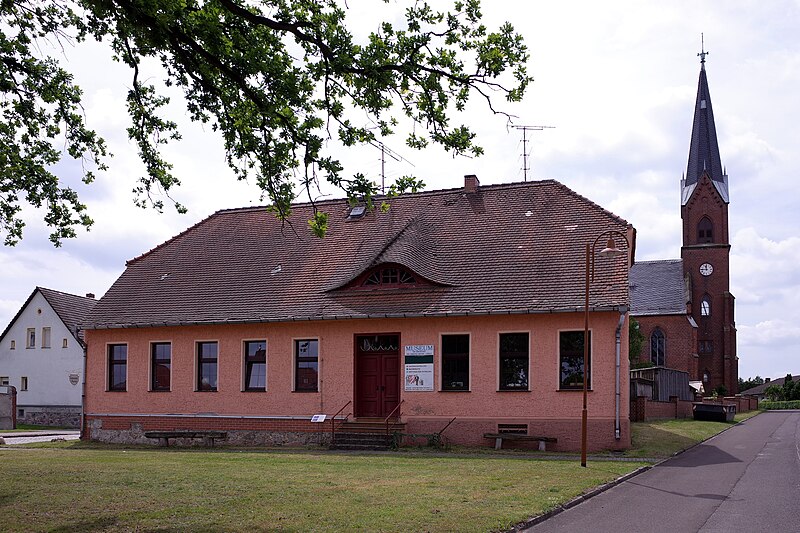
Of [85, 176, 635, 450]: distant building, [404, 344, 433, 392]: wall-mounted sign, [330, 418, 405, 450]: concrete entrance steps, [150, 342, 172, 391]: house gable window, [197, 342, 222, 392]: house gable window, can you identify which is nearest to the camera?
[85, 176, 635, 450]: distant building

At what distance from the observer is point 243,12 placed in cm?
1060

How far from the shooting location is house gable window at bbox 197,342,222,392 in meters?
27.9

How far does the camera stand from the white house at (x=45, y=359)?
45.7 metres

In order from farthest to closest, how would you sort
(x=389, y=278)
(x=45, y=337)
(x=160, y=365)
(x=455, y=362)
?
(x=45, y=337), (x=160, y=365), (x=389, y=278), (x=455, y=362)

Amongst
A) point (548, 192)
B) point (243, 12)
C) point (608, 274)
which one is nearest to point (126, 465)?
point (243, 12)

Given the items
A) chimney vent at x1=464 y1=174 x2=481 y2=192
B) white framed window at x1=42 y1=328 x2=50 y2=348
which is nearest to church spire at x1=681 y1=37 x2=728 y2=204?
chimney vent at x1=464 y1=174 x2=481 y2=192

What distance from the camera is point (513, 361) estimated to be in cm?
2423

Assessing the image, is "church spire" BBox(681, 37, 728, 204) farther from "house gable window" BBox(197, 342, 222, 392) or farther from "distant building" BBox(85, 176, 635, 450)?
"house gable window" BBox(197, 342, 222, 392)

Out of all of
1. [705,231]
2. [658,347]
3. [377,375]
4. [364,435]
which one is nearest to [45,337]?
[377,375]

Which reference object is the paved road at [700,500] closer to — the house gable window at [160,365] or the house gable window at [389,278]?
the house gable window at [389,278]

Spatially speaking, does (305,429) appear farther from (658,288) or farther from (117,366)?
(658,288)

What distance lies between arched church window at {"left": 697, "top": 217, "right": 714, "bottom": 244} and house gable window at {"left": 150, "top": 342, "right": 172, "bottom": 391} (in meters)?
64.9

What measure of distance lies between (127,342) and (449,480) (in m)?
18.0

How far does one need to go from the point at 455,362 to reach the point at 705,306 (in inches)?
2424
